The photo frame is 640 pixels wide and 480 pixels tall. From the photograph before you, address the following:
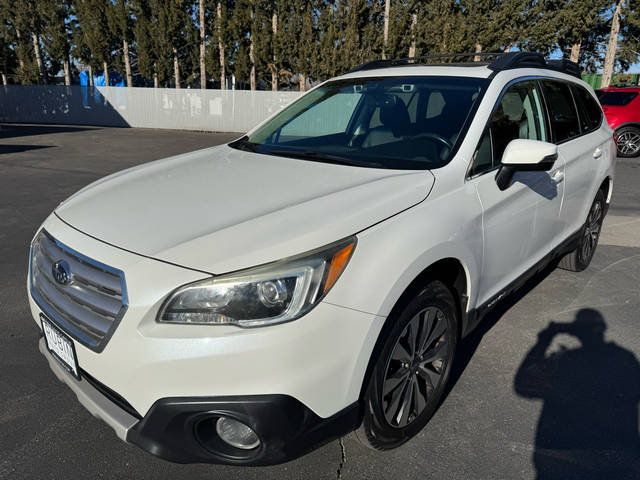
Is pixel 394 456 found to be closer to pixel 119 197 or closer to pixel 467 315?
pixel 467 315

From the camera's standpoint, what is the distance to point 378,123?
318 cm

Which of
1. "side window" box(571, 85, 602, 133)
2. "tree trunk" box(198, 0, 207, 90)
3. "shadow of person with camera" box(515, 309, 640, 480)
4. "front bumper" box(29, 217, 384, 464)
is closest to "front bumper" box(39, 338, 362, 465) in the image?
"front bumper" box(29, 217, 384, 464)

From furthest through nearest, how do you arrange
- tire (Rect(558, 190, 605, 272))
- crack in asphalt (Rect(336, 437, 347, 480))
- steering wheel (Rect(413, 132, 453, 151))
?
1. tire (Rect(558, 190, 605, 272))
2. steering wheel (Rect(413, 132, 453, 151))
3. crack in asphalt (Rect(336, 437, 347, 480))

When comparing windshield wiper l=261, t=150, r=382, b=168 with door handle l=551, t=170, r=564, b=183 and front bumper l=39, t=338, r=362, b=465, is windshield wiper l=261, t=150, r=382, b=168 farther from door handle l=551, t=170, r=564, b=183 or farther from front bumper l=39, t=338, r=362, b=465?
door handle l=551, t=170, r=564, b=183

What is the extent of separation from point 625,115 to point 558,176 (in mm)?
10621

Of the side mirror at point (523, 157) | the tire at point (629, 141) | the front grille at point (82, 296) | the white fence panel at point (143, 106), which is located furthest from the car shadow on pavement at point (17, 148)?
the tire at point (629, 141)

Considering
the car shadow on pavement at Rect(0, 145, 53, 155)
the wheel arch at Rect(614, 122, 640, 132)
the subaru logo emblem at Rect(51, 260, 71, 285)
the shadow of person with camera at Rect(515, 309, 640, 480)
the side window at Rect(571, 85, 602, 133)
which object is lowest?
the car shadow on pavement at Rect(0, 145, 53, 155)

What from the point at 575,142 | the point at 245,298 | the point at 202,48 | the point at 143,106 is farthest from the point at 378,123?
the point at 202,48

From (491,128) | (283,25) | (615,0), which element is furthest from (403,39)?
(491,128)

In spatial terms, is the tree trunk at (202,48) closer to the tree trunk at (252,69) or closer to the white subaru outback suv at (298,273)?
the tree trunk at (252,69)

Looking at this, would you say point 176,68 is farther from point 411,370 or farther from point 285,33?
point 411,370

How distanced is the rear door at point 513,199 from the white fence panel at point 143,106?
63.8 feet

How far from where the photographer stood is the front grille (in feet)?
5.89

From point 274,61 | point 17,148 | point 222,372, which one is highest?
point 274,61
